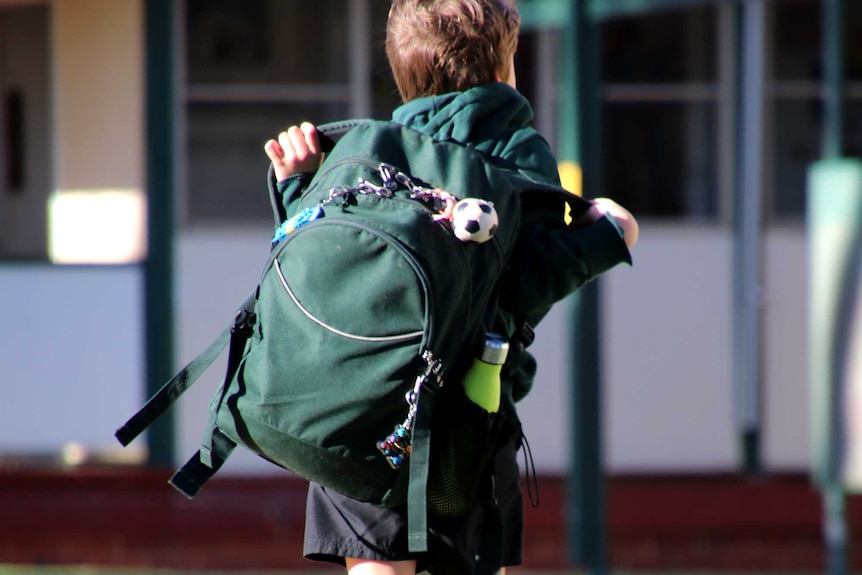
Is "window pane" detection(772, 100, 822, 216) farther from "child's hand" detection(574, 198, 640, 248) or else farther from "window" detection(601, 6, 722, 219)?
"child's hand" detection(574, 198, 640, 248)

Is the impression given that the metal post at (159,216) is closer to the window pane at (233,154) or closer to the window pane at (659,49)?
the window pane at (233,154)

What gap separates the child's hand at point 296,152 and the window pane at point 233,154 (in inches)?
178

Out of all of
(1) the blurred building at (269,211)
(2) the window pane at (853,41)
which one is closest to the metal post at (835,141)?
(1) the blurred building at (269,211)

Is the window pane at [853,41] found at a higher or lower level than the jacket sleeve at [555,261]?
higher

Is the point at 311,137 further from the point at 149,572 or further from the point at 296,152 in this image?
the point at 149,572

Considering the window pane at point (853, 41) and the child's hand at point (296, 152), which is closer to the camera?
the child's hand at point (296, 152)

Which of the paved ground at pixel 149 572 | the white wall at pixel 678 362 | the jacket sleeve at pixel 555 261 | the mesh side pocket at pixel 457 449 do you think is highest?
the jacket sleeve at pixel 555 261

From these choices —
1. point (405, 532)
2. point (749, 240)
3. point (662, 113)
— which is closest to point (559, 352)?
point (749, 240)

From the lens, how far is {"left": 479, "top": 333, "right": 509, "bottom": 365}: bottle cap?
224cm

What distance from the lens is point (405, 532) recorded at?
7.74 feet

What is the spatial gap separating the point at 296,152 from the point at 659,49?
196 inches

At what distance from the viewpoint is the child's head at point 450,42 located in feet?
7.87

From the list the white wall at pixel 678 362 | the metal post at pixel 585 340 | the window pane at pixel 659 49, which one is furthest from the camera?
the window pane at pixel 659 49

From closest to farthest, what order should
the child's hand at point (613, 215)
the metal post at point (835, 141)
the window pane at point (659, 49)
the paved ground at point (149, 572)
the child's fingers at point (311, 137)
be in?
the child's hand at point (613, 215)
the child's fingers at point (311, 137)
the metal post at point (835, 141)
the paved ground at point (149, 572)
the window pane at point (659, 49)
